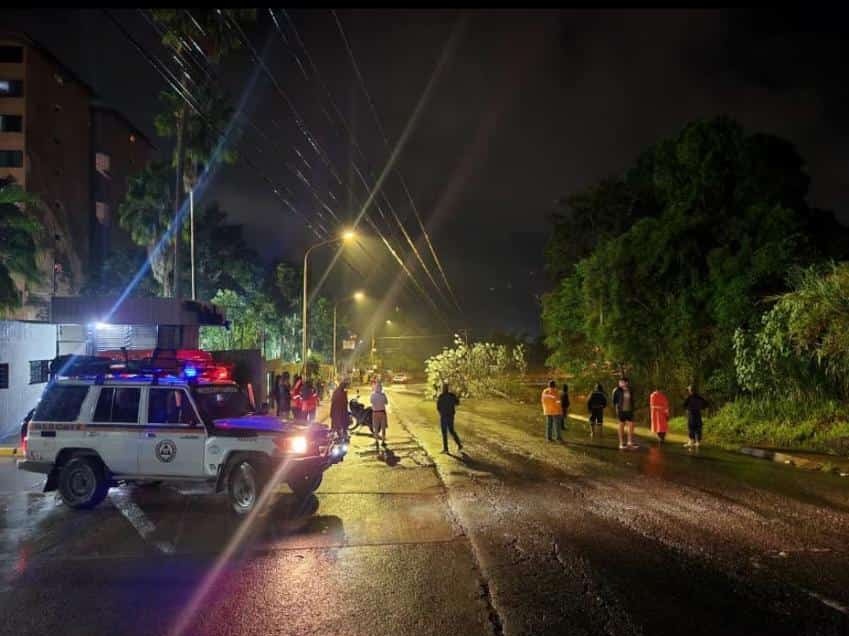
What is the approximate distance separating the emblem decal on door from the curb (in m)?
11.6

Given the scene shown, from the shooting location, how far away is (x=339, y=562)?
774 centimetres

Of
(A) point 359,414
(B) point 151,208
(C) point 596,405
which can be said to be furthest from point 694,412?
(B) point 151,208

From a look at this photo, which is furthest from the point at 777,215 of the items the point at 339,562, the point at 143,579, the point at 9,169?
the point at 9,169

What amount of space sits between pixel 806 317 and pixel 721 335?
5.67 meters

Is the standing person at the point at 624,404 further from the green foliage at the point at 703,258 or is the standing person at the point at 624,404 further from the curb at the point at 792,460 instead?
the green foliage at the point at 703,258

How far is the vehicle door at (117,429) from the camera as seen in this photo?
35.6ft

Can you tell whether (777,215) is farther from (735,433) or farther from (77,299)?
(77,299)

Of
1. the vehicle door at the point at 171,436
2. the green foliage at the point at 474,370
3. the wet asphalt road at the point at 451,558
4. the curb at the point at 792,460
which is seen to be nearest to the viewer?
the wet asphalt road at the point at 451,558

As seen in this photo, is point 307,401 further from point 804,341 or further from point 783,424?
point 804,341

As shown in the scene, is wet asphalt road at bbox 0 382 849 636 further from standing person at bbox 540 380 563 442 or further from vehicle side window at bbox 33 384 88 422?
standing person at bbox 540 380 563 442

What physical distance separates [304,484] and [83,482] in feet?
10.5

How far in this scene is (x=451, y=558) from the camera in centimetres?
780

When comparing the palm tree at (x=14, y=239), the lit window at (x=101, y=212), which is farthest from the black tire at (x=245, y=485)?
the lit window at (x=101, y=212)

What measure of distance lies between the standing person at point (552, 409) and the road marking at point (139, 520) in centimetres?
1051
